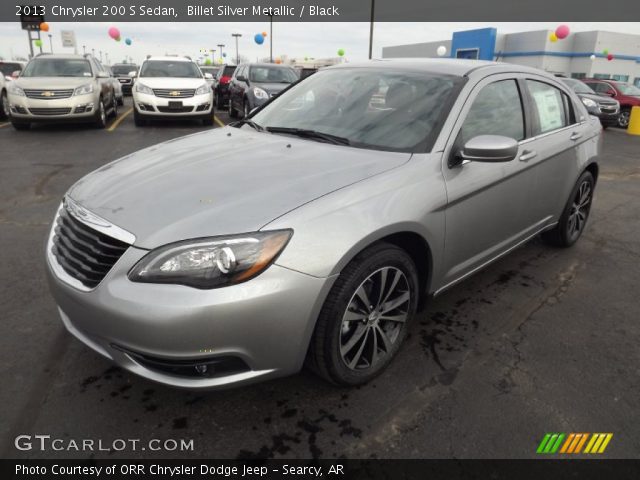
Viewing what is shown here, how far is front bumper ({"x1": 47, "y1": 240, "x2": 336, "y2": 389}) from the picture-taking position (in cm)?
184

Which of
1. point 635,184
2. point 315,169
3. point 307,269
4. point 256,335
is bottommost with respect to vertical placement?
point 635,184

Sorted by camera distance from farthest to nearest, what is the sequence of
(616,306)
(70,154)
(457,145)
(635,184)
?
(70,154) → (635,184) → (616,306) → (457,145)

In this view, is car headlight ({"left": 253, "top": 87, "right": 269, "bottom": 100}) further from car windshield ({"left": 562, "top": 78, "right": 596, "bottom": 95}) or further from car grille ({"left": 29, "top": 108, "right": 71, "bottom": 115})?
car windshield ({"left": 562, "top": 78, "right": 596, "bottom": 95})

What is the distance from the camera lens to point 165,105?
11391 mm

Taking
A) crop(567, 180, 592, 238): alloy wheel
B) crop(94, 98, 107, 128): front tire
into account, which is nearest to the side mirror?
crop(567, 180, 592, 238): alloy wheel

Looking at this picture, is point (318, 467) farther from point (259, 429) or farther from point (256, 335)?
point (256, 335)

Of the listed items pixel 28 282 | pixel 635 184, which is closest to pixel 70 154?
pixel 28 282

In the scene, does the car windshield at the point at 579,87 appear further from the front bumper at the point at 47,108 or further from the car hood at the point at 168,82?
the front bumper at the point at 47,108

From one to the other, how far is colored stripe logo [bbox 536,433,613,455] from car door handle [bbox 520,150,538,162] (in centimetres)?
178

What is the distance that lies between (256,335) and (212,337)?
17cm

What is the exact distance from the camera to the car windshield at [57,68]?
35.8 feet

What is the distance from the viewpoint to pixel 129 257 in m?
1.96

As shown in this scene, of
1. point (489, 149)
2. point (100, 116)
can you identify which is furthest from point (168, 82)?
point (489, 149)

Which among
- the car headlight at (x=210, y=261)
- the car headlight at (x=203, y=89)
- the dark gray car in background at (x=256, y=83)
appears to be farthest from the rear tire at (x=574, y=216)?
the car headlight at (x=203, y=89)
